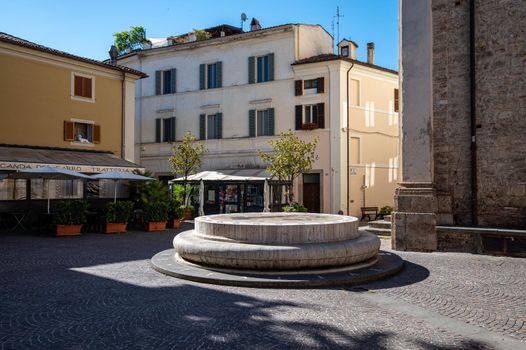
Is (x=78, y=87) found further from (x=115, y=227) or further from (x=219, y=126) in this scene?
(x=219, y=126)

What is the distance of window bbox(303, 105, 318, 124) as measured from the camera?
26016mm

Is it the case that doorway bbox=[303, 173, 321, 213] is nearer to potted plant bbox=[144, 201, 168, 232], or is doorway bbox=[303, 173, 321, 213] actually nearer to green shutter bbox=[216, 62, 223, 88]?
green shutter bbox=[216, 62, 223, 88]

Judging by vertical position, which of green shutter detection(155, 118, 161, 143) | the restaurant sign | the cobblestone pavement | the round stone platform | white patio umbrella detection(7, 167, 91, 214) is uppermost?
green shutter detection(155, 118, 161, 143)

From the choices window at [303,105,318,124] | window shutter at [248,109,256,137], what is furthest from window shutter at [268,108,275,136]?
window at [303,105,318,124]

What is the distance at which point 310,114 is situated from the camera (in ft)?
86.1

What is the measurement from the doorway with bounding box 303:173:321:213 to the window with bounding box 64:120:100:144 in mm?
10854

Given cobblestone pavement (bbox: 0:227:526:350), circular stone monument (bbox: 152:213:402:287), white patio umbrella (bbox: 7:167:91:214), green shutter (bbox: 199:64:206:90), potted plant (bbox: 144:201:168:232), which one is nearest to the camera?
cobblestone pavement (bbox: 0:227:526:350)

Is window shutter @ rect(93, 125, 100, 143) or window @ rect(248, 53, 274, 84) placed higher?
window @ rect(248, 53, 274, 84)

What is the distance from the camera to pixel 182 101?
30344mm

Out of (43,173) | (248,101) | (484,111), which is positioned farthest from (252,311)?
(248,101)

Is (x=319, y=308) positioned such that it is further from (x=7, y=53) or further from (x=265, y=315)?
(x=7, y=53)

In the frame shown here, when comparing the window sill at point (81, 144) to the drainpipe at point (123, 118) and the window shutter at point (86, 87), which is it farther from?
the window shutter at point (86, 87)

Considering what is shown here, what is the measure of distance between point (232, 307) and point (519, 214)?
340 inches

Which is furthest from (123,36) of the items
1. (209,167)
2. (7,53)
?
(7,53)
